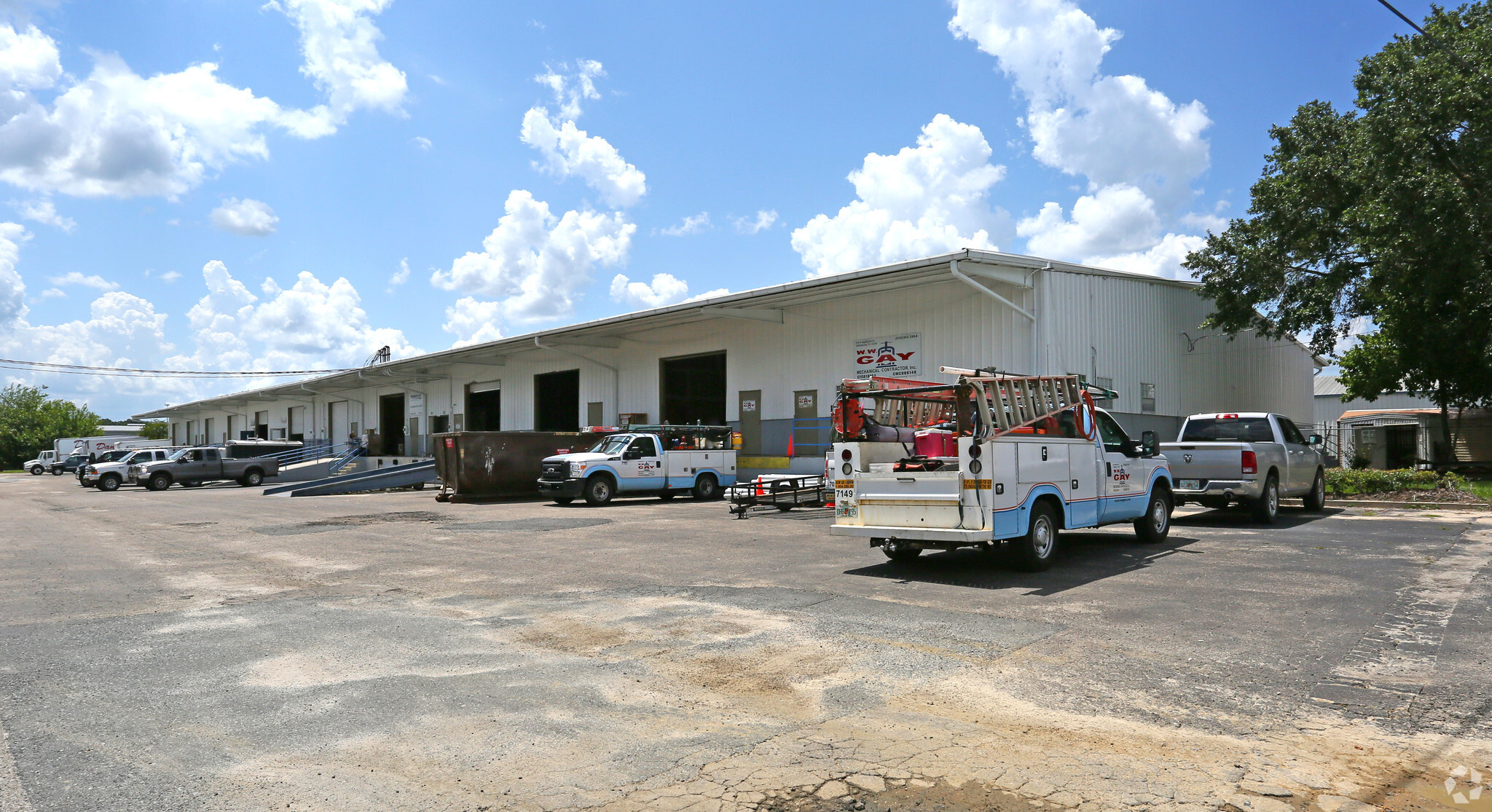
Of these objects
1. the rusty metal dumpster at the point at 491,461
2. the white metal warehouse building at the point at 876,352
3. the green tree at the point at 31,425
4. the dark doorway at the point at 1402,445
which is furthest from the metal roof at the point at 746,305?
the green tree at the point at 31,425

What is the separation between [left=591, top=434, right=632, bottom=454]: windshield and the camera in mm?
24516

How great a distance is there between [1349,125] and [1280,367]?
9791mm

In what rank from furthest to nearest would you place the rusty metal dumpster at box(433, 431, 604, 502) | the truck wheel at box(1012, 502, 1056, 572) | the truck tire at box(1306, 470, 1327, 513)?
the rusty metal dumpster at box(433, 431, 604, 502)
the truck tire at box(1306, 470, 1327, 513)
the truck wheel at box(1012, 502, 1056, 572)

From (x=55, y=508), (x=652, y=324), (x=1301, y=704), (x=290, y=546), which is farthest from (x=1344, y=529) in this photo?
(x=55, y=508)

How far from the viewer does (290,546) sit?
47.1 ft

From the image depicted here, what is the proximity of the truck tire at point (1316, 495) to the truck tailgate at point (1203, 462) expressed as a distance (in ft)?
Result: 11.4

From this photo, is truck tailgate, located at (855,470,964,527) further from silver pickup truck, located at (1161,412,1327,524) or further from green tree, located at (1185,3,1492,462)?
green tree, located at (1185,3,1492,462)

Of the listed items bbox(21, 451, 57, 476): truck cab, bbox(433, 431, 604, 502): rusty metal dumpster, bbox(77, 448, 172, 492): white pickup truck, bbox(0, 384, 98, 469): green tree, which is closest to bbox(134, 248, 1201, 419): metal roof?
bbox(433, 431, 604, 502): rusty metal dumpster

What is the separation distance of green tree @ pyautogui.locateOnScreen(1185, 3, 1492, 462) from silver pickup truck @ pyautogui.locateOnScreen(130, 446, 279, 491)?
129ft

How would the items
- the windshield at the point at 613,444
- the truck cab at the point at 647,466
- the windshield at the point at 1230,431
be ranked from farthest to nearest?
the windshield at the point at 613,444 → the truck cab at the point at 647,466 → the windshield at the point at 1230,431

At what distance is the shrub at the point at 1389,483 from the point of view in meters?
20.2

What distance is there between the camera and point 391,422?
56.7 m

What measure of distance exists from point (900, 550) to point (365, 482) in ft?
91.6

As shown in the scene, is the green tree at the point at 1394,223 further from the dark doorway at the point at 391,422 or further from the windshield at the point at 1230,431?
the dark doorway at the point at 391,422
